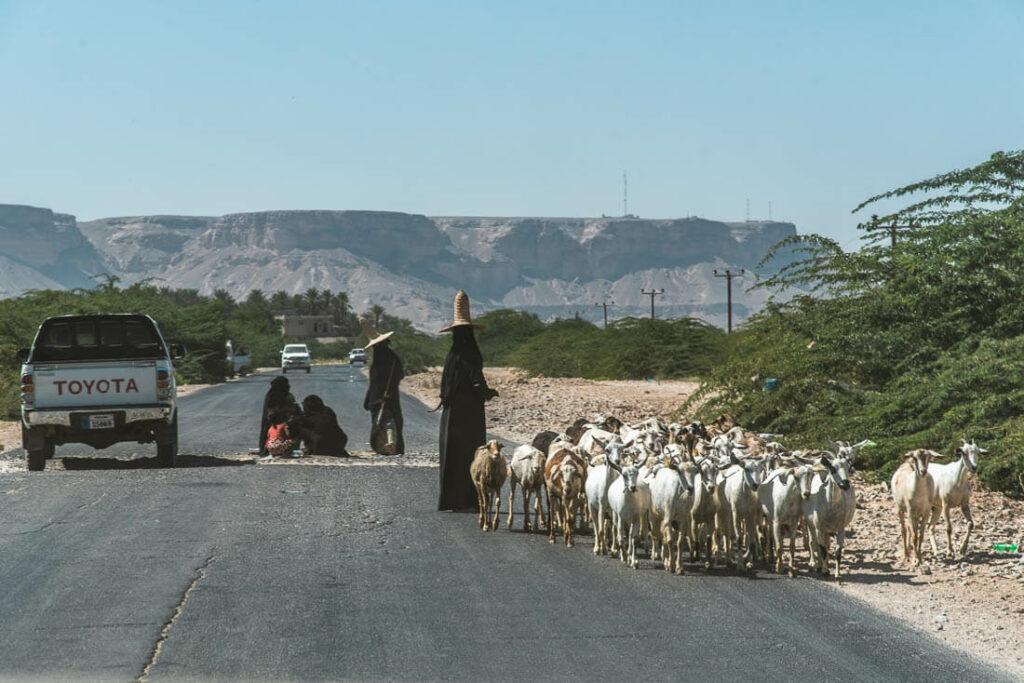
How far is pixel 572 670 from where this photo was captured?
28.6 feet

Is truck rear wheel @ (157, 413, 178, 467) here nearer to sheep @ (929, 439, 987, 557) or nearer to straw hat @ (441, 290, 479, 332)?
straw hat @ (441, 290, 479, 332)

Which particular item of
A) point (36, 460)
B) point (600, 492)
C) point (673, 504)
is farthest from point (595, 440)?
point (36, 460)

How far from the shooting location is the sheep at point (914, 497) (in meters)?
13.0

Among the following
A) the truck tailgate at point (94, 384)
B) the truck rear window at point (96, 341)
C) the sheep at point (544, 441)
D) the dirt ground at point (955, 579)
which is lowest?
the dirt ground at point (955, 579)

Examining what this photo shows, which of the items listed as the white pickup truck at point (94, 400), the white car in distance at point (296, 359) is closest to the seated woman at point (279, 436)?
the white pickup truck at point (94, 400)

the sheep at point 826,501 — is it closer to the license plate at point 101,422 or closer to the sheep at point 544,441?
the sheep at point 544,441

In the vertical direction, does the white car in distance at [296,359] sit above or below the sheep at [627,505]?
above

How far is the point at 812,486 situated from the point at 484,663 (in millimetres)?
4164

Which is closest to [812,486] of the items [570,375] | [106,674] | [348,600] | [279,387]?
[348,600]

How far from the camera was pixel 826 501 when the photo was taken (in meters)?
12.0

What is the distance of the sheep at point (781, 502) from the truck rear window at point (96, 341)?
37.8 ft

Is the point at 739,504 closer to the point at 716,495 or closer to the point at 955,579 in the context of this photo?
the point at 716,495

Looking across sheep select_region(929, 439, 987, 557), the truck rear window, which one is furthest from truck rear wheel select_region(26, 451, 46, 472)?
sheep select_region(929, 439, 987, 557)

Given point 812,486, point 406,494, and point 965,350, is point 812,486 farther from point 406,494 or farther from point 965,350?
point 965,350
